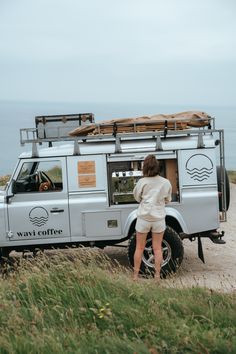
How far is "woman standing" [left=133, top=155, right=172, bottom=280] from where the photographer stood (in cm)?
790

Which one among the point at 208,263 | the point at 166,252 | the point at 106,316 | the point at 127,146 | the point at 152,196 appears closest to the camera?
the point at 106,316

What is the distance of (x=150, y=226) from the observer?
7.97 metres

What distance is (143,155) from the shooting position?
8.73 metres

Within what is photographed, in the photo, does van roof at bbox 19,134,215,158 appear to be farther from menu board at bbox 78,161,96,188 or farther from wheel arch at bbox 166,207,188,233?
wheel arch at bbox 166,207,188,233

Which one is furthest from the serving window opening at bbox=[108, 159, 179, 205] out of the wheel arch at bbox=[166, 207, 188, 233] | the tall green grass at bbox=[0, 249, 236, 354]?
the tall green grass at bbox=[0, 249, 236, 354]

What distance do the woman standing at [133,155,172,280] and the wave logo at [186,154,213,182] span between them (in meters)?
0.84

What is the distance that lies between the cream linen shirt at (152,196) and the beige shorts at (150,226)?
0.05 m

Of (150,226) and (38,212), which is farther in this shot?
(38,212)

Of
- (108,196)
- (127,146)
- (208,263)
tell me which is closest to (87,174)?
(108,196)

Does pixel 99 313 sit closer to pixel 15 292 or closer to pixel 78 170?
pixel 15 292

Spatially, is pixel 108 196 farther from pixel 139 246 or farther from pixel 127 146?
pixel 139 246

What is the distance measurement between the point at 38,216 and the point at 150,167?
1.93 meters

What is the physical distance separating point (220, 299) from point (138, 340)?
1.36 metres

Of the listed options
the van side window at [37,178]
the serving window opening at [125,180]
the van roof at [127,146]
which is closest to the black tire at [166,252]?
the serving window opening at [125,180]
